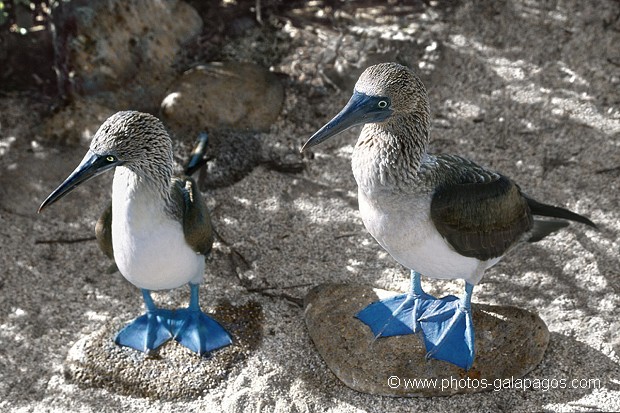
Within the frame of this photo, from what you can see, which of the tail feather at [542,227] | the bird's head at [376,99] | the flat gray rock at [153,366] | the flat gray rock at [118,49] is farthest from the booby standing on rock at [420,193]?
the flat gray rock at [118,49]

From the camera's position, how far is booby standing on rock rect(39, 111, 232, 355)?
3.80 m

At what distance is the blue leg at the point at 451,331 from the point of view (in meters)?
4.23

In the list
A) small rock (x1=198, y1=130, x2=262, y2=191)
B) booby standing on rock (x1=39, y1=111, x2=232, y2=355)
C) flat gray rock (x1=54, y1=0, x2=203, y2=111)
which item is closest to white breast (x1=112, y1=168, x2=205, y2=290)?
booby standing on rock (x1=39, y1=111, x2=232, y2=355)

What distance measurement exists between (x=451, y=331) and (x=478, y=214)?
2.37 ft

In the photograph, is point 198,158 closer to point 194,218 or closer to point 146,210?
point 194,218

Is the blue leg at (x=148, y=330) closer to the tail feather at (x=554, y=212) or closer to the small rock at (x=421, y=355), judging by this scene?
the small rock at (x=421, y=355)

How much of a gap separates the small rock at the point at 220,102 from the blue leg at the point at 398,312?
196 centimetres

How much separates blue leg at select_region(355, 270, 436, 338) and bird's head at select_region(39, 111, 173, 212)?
4.74 feet

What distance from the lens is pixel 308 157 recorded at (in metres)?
5.78

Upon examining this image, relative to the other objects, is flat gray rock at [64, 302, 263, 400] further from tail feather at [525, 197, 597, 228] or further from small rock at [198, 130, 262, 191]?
tail feather at [525, 197, 597, 228]

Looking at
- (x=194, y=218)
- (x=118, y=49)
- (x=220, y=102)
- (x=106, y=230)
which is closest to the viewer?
(x=194, y=218)

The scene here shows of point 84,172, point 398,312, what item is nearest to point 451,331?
point 398,312

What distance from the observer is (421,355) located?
4297 mm

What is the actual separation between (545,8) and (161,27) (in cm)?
314
